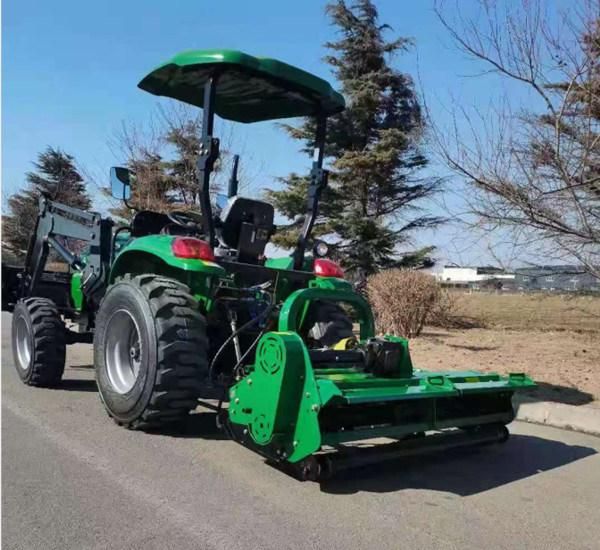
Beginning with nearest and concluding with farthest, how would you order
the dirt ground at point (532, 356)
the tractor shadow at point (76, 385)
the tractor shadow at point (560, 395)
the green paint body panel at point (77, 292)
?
1. the tractor shadow at point (560, 395)
2. the tractor shadow at point (76, 385)
3. the dirt ground at point (532, 356)
4. the green paint body panel at point (77, 292)

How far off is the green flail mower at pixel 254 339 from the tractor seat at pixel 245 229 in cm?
1

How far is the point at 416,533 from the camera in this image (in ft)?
11.2

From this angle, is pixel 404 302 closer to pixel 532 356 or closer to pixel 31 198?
Result: pixel 532 356

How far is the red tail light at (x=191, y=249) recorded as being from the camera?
493 centimetres

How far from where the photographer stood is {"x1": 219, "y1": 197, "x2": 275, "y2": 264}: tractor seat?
5770 mm

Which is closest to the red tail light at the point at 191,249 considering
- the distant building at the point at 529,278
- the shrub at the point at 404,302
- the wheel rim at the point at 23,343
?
the wheel rim at the point at 23,343

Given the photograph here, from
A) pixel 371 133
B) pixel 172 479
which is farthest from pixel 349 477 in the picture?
pixel 371 133

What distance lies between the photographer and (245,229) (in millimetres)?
5750

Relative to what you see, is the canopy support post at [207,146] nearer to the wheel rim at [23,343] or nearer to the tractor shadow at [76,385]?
the tractor shadow at [76,385]

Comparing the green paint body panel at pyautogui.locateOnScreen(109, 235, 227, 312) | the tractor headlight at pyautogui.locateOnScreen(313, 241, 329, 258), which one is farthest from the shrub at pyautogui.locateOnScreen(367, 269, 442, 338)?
the green paint body panel at pyautogui.locateOnScreen(109, 235, 227, 312)

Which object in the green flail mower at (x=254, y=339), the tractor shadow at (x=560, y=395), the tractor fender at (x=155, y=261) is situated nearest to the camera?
the green flail mower at (x=254, y=339)

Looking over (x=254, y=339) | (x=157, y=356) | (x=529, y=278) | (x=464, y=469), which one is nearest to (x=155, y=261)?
(x=254, y=339)

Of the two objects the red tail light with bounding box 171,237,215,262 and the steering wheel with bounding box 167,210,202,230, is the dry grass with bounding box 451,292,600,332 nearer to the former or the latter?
the steering wheel with bounding box 167,210,202,230

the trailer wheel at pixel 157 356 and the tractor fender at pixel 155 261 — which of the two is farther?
the tractor fender at pixel 155 261
